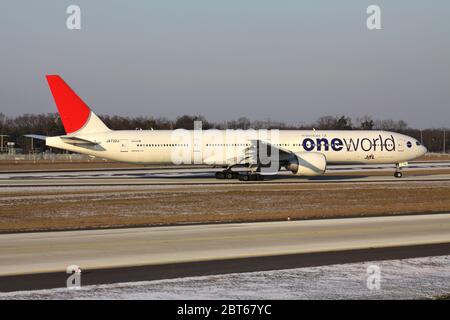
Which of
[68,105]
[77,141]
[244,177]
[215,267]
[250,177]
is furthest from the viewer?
[244,177]

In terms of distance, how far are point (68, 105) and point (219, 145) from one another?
11.0 metres

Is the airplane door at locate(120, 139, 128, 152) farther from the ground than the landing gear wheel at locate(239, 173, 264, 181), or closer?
farther from the ground

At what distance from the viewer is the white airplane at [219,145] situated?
4269cm

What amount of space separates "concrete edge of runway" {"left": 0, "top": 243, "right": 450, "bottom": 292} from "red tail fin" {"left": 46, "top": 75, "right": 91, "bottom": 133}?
1216 inches

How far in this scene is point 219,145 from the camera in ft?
146

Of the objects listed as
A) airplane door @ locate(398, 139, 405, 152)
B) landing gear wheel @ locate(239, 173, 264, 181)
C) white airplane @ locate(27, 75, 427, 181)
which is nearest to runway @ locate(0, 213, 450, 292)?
landing gear wheel @ locate(239, 173, 264, 181)

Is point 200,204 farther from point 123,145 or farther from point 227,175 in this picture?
point 227,175

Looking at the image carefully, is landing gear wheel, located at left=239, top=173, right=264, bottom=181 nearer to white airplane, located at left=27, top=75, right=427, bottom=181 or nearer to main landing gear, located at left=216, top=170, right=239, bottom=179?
white airplane, located at left=27, top=75, right=427, bottom=181

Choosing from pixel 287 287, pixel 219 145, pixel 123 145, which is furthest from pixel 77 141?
pixel 287 287

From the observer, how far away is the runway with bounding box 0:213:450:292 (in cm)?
1422

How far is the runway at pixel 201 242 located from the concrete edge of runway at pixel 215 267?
11.5 inches

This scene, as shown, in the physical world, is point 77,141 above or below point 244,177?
above
